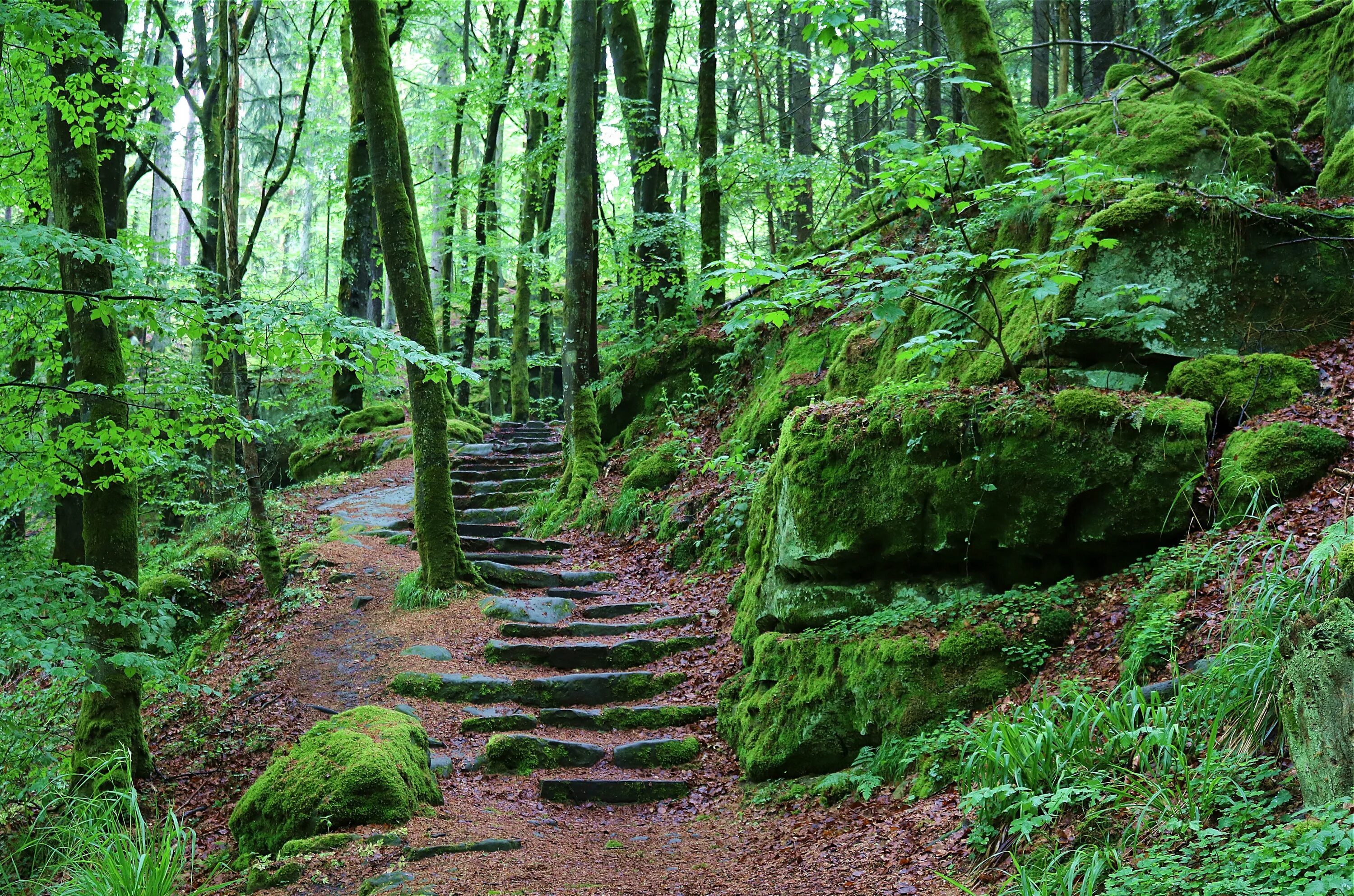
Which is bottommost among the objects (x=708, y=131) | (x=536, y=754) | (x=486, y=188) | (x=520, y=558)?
(x=536, y=754)

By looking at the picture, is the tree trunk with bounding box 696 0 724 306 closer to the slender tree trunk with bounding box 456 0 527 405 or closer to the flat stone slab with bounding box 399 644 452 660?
the slender tree trunk with bounding box 456 0 527 405

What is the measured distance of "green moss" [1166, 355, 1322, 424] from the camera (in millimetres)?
4984

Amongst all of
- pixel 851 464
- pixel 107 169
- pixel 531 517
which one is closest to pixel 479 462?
pixel 531 517

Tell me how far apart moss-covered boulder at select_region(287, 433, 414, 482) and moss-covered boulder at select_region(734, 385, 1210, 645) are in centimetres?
1152

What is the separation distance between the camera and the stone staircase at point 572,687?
5.84 metres

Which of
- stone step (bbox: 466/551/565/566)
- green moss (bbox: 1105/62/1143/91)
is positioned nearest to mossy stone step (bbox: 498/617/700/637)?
stone step (bbox: 466/551/565/566)

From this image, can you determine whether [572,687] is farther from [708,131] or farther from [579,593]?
[708,131]

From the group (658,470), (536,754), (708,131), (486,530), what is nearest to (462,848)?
(536,754)

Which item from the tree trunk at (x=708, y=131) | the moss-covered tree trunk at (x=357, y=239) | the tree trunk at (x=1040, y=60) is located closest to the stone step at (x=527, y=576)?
the tree trunk at (x=708, y=131)

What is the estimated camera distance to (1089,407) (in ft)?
16.2

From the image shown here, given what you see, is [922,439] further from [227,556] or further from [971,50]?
[227,556]

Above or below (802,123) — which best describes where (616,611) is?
below

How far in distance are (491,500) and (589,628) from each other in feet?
17.4

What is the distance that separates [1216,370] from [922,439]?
6.39ft
